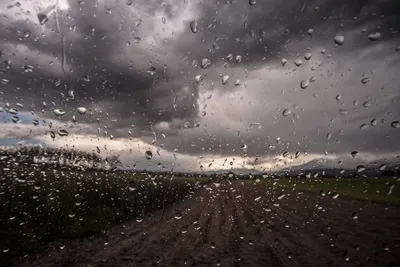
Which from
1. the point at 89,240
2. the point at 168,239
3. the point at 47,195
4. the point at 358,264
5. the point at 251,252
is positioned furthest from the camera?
the point at 47,195

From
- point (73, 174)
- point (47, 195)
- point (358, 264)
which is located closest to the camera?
point (358, 264)

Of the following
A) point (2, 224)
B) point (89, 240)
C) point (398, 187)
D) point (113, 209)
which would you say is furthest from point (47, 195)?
point (398, 187)

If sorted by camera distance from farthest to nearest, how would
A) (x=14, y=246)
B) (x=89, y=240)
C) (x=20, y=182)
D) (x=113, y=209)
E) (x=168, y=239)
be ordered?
(x=113, y=209) < (x=20, y=182) < (x=89, y=240) < (x=168, y=239) < (x=14, y=246)

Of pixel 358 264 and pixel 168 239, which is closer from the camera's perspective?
pixel 358 264

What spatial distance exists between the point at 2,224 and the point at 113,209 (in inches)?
250

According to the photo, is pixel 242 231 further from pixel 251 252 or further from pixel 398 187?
pixel 398 187

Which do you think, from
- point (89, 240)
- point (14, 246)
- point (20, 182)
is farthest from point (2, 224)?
point (20, 182)

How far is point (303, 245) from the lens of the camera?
6.14 metres

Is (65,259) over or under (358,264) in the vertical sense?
under

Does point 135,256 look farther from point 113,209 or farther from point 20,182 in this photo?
point 113,209

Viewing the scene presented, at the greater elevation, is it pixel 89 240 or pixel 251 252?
pixel 251 252

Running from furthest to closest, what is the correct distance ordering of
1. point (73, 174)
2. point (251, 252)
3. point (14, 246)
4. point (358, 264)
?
1. point (73, 174)
2. point (14, 246)
3. point (251, 252)
4. point (358, 264)

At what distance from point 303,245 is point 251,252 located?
45.8 inches

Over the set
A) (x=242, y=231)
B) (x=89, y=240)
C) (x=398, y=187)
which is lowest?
(x=89, y=240)
